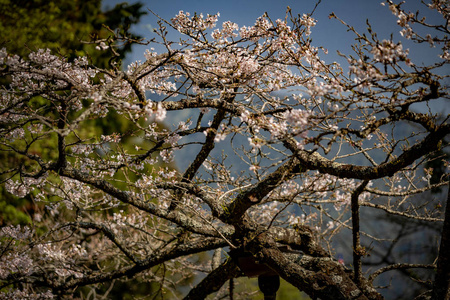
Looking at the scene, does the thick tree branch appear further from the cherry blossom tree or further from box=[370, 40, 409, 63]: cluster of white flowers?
box=[370, 40, 409, 63]: cluster of white flowers

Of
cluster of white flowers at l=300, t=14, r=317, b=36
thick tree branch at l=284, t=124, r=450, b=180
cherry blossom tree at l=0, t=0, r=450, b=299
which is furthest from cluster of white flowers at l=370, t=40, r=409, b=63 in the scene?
cluster of white flowers at l=300, t=14, r=317, b=36

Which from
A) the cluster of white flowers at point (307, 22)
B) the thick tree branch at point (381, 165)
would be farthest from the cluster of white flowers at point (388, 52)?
the cluster of white flowers at point (307, 22)

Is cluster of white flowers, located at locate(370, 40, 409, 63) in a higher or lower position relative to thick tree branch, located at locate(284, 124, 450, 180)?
higher

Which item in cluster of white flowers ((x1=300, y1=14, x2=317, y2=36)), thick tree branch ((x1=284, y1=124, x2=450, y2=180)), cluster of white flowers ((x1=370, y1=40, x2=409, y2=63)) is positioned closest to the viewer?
cluster of white flowers ((x1=370, y1=40, x2=409, y2=63))

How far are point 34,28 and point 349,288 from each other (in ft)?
27.8

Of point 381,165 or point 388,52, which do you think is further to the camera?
point 381,165

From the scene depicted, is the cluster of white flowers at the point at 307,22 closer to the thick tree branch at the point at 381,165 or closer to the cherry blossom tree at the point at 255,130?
the cherry blossom tree at the point at 255,130

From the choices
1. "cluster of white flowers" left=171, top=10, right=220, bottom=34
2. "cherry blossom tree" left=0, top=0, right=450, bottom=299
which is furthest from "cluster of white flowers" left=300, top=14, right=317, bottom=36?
"cluster of white flowers" left=171, top=10, right=220, bottom=34

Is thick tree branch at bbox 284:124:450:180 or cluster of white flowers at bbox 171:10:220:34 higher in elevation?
cluster of white flowers at bbox 171:10:220:34

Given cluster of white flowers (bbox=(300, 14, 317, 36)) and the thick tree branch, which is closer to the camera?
the thick tree branch

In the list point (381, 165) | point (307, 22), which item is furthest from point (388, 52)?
point (307, 22)

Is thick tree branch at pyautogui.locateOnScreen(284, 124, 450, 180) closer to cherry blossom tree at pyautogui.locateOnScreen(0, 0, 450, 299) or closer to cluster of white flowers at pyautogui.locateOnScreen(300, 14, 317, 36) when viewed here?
cherry blossom tree at pyautogui.locateOnScreen(0, 0, 450, 299)

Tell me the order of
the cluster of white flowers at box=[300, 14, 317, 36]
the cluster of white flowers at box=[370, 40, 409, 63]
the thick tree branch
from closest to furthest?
the cluster of white flowers at box=[370, 40, 409, 63] < the thick tree branch < the cluster of white flowers at box=[300, 14, 317, 36]

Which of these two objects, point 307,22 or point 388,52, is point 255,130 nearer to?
point 388,52
